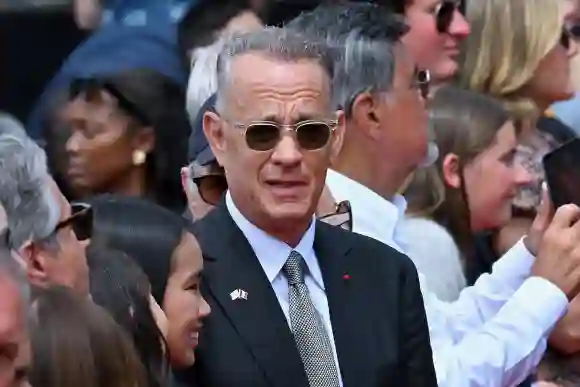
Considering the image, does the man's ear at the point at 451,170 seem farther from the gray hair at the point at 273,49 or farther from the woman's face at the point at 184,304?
the woman's face at the point at 184,304

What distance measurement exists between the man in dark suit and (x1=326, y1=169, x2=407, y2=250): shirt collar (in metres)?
0.50

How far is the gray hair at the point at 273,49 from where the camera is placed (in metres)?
3.96

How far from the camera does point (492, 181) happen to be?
18.1ft

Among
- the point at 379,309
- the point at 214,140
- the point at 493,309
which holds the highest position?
Answer: the point at 214,140

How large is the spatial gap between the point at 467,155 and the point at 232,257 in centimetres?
179

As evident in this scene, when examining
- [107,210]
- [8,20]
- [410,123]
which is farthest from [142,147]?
[8,20]

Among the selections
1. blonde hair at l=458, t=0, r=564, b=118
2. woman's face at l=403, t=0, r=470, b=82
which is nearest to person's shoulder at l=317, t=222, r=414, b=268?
woman's face at l=403, t=0, r=470, b=82

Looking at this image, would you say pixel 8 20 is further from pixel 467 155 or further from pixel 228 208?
pixel 228 208

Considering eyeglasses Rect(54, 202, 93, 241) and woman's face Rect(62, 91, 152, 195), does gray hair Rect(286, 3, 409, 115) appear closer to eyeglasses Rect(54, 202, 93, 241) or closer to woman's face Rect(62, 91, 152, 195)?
woman's face Rect(62, 91, 152, 195)

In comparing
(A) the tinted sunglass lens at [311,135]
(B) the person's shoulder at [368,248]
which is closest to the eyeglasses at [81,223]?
(A) the tinted sunglass lens at [311,135]

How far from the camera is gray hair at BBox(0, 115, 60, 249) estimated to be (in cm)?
361

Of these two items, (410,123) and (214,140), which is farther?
(410,123)

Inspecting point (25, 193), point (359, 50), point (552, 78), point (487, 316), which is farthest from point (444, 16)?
point (25, 193)

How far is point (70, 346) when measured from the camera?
304 cm
